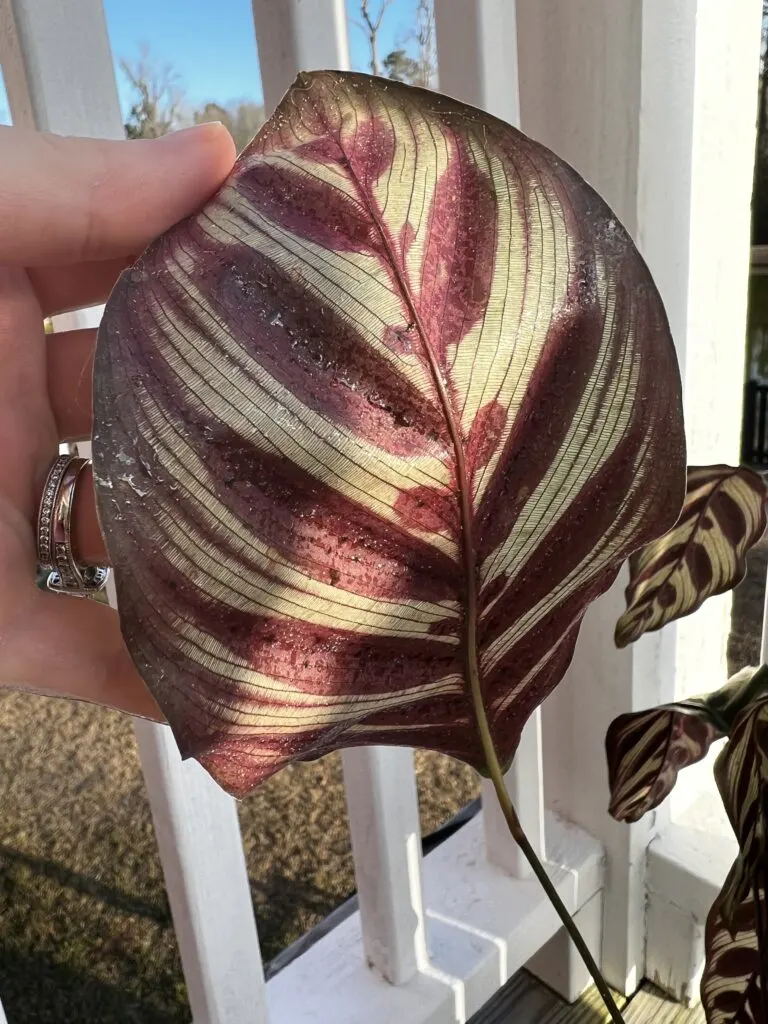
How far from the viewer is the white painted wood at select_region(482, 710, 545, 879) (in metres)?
0.58

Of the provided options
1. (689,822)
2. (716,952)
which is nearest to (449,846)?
(689,822)

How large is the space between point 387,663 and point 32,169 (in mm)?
159

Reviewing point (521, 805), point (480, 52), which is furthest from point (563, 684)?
point (480, 52)

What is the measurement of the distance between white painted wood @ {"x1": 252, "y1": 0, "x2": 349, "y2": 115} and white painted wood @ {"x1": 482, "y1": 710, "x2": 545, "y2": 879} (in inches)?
15.9

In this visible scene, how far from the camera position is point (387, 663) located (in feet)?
0.61

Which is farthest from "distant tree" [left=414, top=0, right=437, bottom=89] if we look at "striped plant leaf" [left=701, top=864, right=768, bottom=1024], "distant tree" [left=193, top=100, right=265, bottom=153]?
"striped plant leaf" [left=701, top=864, right=768, bottom=1024]

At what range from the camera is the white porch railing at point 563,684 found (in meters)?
0.36

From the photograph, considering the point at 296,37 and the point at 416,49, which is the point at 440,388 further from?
the point at 416,49

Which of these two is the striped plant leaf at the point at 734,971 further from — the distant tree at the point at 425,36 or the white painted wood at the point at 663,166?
the distant tree at the point at 425,36

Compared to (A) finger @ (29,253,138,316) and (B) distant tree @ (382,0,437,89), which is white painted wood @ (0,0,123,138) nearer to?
(A) finger @ (29,253,138,316)

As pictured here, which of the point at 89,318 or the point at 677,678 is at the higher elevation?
the point at 89,318

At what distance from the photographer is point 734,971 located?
348 millimetres

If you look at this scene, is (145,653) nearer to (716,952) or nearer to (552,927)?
(716,952)

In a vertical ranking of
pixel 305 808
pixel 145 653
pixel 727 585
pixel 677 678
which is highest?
pixel 145 653
